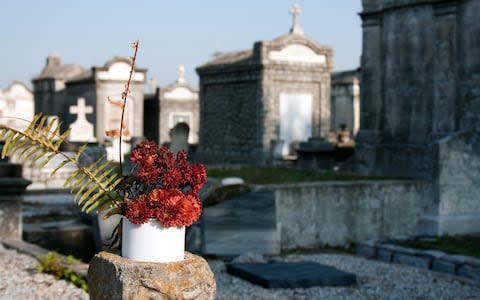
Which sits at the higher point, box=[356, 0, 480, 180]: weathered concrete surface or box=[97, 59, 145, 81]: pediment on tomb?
box=[97, 59, 145, 81]: pediment on tomb

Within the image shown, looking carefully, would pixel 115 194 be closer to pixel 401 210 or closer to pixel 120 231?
pixel 120 231

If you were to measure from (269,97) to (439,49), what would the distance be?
365 inches

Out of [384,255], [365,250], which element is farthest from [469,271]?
[365,250]

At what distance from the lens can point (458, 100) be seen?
11.6 meters

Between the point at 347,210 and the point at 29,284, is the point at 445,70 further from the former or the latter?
the point at 29,284

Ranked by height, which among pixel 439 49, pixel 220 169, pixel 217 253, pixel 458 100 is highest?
pixel 439 49

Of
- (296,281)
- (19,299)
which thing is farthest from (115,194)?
(296,281)

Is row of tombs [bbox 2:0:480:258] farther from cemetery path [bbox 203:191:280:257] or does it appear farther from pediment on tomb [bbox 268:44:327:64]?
cemetery path [bbox 203:191:280:257]

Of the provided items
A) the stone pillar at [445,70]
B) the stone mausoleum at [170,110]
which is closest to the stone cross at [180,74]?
the stone mausoleum at [170,110]

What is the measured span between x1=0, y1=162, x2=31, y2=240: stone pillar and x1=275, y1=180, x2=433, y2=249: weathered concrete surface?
3185 mm

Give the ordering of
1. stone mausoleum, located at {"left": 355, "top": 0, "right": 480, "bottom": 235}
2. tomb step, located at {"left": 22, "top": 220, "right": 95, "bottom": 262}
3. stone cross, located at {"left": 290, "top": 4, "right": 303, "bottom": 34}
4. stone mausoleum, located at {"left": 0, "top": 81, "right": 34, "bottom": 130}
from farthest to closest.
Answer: stone mausoleum, located at {"left": 0, "top": 81, "right": 34, "bottom": 130}
stone cross, located at {"left": 290, "top": 4, "right": 303, "bottom": 34}
stone mausoleum, located at {"left": 355, "top": 0, "right": 480, "bottom": 235}
tomb step, located at {"left": 22, "top": 220, "right": 95, "bottom": 262}

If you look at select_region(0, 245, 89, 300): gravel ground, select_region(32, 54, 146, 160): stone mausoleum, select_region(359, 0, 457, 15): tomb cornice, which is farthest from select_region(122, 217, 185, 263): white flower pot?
select_region(32, 54, 146, 160): stone mausoleum

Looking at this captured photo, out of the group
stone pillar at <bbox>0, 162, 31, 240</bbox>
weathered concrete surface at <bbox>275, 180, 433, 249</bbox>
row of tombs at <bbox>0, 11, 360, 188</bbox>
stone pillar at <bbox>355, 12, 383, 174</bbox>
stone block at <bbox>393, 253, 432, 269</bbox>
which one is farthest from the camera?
row of tombs at <bbox>0, 11, 360, 188</bbox>

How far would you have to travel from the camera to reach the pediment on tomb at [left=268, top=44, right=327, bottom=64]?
21.0 metres
